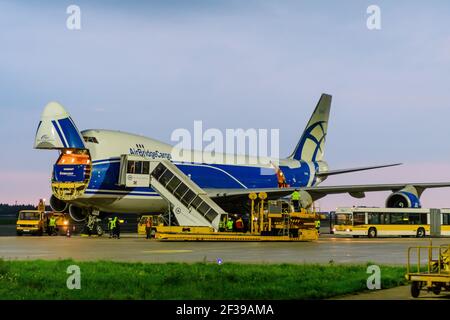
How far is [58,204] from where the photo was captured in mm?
43438

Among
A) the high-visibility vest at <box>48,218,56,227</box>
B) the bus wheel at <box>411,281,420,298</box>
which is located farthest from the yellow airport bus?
the bus wheel at <box>411,281,420,298</box>

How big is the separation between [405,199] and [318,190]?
6405 mm

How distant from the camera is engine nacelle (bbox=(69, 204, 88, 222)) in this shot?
143 ft

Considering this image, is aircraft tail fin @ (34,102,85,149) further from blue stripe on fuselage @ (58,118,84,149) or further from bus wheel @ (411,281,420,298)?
bus wheel @ (411,281,420,298)

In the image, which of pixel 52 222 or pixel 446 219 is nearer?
pixel 52 222

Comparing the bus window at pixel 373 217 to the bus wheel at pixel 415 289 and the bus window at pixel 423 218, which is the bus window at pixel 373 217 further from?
the bus wheel at pixel 415 289

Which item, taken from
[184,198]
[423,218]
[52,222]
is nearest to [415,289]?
[184,198]

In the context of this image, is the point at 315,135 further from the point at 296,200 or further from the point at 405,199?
the point at 296,200

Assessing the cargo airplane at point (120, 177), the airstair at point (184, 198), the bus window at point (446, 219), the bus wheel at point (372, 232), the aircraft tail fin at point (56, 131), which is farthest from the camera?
the bus window at point (446, 219)

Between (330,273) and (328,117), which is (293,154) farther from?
(330,273)

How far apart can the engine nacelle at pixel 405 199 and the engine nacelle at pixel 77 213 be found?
19.6 metres

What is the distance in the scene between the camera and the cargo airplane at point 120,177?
126ft

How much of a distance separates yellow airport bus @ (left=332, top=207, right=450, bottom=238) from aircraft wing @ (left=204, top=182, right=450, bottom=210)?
12.0ft

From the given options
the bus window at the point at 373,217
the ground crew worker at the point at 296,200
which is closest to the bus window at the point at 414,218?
the bus window at the point at 373,217
